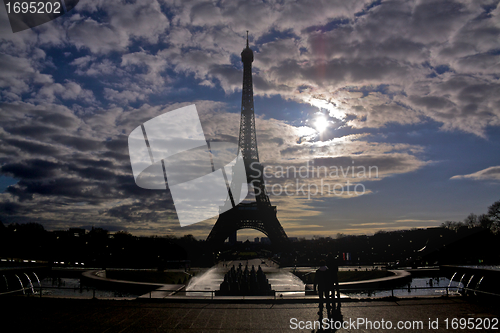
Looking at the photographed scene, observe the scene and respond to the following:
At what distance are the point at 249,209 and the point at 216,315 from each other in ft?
202

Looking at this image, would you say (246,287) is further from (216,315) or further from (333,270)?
(333,270)

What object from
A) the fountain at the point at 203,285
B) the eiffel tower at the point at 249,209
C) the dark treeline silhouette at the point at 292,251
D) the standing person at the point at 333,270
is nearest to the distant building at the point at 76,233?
the dark treeline silhouette at the point at 292,251

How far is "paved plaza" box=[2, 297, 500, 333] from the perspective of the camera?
9.91 m

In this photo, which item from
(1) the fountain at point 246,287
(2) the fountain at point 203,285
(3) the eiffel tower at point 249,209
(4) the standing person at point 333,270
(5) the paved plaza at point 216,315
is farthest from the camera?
(3) the eiffel tower at point 249,209

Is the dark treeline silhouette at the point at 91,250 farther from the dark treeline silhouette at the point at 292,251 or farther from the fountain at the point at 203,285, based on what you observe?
the fountain at the point at 203,285

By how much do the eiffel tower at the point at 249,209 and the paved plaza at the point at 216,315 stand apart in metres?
54.1

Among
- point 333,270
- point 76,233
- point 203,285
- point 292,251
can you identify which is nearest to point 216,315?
point 333,270

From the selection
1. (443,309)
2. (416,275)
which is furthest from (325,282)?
(416,275)

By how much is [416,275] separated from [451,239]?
2407 inches

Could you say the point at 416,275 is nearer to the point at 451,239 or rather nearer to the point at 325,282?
the point at 325,282

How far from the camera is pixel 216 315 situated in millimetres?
11648

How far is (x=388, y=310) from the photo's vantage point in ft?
39.7

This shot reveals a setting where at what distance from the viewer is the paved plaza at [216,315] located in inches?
390

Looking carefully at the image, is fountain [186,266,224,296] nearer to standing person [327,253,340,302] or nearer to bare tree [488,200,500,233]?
standing person [327,253,340,302]
